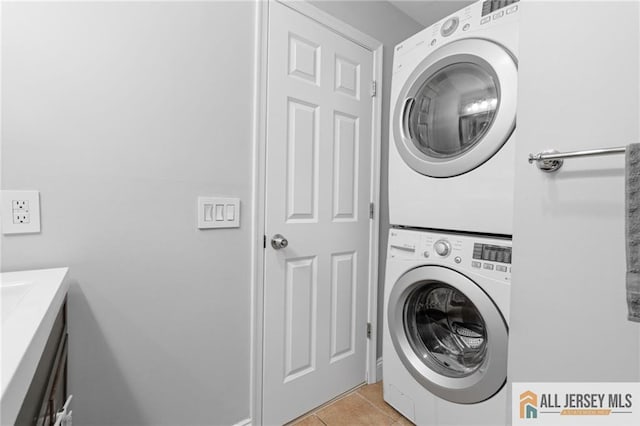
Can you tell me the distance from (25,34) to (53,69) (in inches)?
4.1

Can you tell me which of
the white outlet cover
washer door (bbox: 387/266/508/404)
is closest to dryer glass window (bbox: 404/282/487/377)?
washer door (bbox: 387/266/508/404)

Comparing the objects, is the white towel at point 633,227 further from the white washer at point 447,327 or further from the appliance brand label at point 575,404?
the white washer at point 447,327

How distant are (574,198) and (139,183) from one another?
1387 millimetres

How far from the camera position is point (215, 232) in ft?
4.13

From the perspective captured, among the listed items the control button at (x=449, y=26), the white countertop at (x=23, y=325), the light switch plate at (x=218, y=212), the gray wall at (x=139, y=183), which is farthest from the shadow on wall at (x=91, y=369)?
the control button at (x=449, y=26)

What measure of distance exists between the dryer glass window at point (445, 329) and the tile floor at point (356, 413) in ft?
1.36

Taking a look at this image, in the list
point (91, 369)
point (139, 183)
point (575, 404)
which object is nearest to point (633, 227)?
point (575, 404)

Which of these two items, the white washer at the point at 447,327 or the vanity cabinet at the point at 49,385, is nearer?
the vanity cabinet at the point at 49,385

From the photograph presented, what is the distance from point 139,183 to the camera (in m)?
1.08

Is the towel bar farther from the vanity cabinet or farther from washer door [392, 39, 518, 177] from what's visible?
the vanity cabinet
